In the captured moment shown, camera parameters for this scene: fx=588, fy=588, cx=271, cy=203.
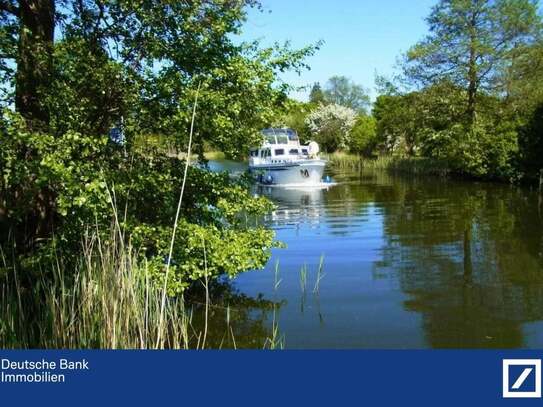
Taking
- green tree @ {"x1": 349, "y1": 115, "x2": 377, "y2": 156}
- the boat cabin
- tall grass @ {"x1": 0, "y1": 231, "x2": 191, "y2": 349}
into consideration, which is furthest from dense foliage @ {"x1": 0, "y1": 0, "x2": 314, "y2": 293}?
green tree @ {"x1": 349, "y1": 115, "x2": 377, "y2": 156}

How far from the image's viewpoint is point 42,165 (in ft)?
21.7

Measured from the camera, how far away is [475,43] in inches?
1300

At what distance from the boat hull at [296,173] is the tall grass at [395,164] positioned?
8.49 meters

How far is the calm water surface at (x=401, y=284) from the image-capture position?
7.98 metres

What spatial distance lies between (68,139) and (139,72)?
149 cm

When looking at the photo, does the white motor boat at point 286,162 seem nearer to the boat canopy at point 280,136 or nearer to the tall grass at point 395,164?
the boat canopy at point 280,136

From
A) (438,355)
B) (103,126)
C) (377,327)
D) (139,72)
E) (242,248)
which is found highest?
(139,72)

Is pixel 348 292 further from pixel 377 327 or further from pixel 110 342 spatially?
pixel 110 342

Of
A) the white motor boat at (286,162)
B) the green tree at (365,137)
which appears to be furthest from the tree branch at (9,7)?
the green tree at (365,137)

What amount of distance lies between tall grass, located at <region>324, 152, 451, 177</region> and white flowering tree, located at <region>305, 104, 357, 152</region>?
5257 millimetres

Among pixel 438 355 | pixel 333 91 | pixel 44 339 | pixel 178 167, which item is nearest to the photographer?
pixel 438 355

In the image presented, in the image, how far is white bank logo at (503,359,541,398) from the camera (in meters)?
4.47

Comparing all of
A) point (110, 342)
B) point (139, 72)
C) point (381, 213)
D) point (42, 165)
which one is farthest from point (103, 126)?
point (381, 213)

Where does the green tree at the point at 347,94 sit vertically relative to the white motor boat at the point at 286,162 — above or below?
above
